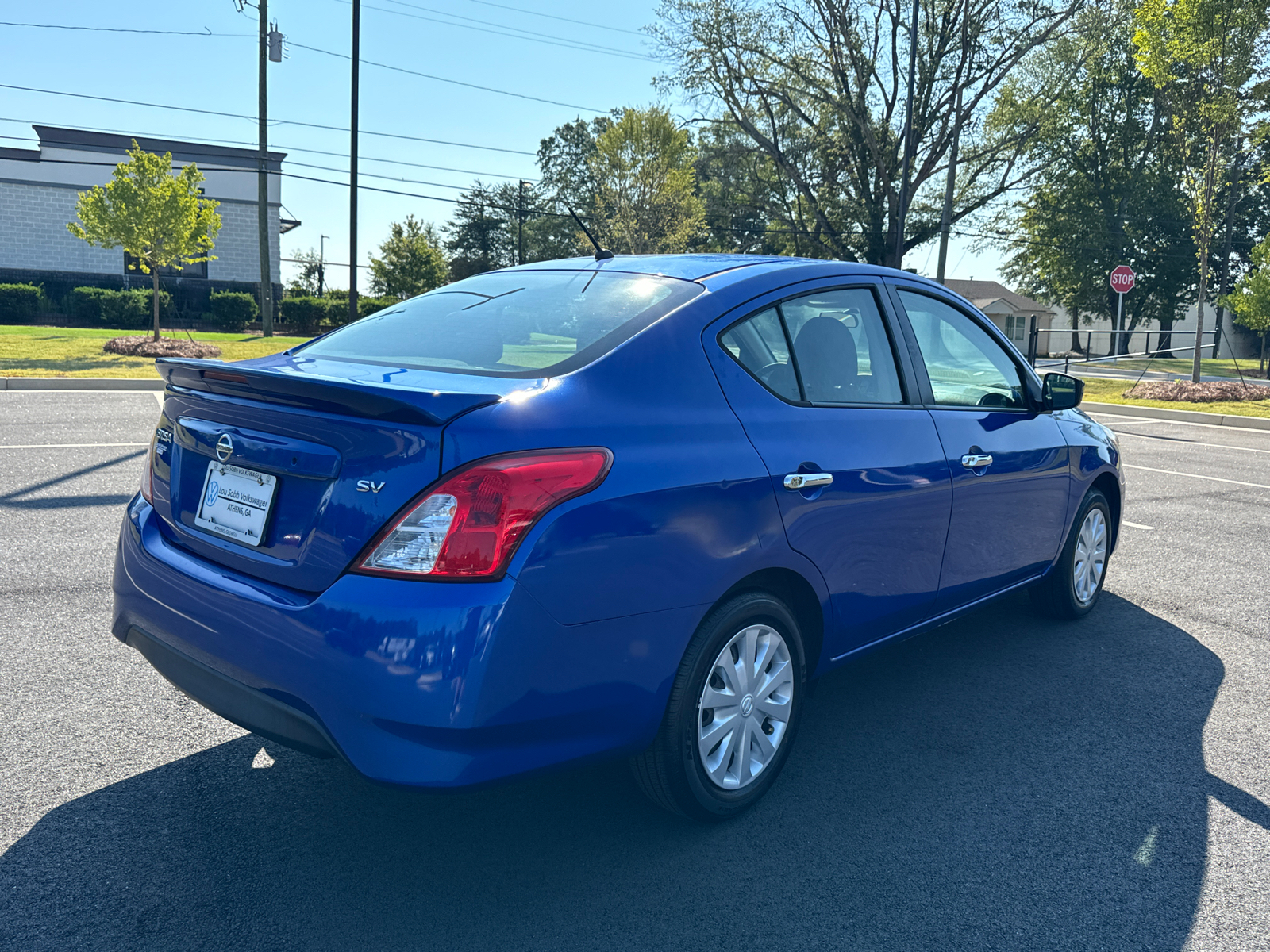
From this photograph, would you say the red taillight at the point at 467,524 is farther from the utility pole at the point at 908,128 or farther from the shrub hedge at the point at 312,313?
the shrub hedge at the point at 312,313

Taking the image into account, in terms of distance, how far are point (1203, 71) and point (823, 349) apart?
20553 mm

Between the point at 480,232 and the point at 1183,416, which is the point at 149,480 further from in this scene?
the point at 480,232

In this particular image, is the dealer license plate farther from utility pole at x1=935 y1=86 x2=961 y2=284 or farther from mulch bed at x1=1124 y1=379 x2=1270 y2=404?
utility pole at x1=935 y1=86 x2=961 y2=284

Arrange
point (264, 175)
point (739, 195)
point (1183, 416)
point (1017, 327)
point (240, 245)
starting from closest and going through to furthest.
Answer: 1. point (1183, 416)
2. point (264, 175)
3. point (240, 245)
4. point (739, 195)
5. point (1017, 327)

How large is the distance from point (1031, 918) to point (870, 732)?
3.71 feet

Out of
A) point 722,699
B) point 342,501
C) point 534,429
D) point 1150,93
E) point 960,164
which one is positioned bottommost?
point 722,699

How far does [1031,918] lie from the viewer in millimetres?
2453

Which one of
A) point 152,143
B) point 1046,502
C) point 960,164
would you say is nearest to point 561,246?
point 152,143

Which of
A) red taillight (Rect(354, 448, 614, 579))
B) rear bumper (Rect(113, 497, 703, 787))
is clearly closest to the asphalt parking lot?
rear bumper (Rect(113, 497, 703, 787))

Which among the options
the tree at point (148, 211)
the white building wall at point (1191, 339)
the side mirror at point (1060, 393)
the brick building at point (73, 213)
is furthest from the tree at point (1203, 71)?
the white building wall at point (1191, 339)

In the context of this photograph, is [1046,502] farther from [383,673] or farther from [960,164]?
[960,164]

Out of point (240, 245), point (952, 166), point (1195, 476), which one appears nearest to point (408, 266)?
point (240, 245)

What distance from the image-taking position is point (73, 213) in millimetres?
43406

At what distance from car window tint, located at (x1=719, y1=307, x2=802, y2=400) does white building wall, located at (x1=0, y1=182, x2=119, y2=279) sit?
46.7m
